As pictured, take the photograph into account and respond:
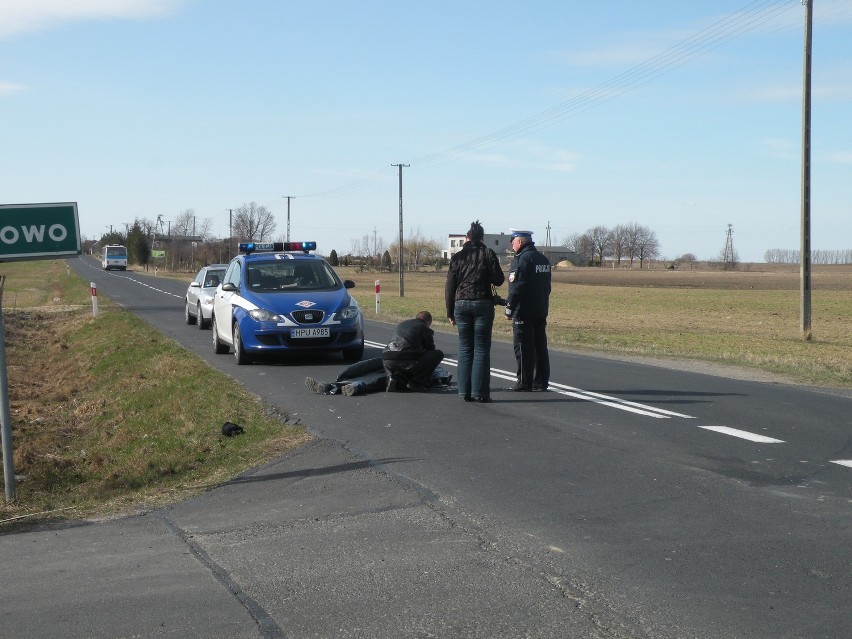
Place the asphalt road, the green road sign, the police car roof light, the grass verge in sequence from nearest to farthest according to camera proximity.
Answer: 1. the asphalt road
2. the green road sign
3. the grass verge
4. the police car roof light

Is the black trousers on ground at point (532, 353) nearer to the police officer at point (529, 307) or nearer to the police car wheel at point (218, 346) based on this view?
the police officer at point (529, 307)

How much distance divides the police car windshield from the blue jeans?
5373 millimetres

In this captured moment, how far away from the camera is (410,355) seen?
38.7ft

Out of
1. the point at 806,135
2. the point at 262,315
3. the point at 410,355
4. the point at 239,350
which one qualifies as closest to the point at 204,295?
the point at 239,350

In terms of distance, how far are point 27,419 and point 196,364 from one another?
2.67 m

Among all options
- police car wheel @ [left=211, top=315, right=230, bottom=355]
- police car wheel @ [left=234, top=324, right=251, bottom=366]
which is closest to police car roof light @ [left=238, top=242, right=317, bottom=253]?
police car wheel @ [left=211, top=315, right=230, bottom=355]

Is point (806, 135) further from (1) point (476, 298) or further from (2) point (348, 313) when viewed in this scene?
(1) point (476, 298)

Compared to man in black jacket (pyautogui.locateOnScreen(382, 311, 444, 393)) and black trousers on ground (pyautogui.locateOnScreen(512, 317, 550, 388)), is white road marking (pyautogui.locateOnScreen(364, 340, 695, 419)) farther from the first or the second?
man in black jacket (pyautogui.locateOnScreen(382, 311, 444, 393))

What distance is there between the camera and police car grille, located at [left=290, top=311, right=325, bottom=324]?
1490 cm

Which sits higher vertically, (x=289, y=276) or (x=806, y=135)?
(x=806, y=135)

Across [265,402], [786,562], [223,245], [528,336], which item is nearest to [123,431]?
[265,402]

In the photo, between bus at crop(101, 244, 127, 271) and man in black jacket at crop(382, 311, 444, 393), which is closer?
man in black jacket at crop(382, 311, 444, 393)

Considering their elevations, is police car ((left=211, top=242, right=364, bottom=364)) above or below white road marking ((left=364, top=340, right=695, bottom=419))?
above

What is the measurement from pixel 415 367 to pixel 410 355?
16 centimetres
